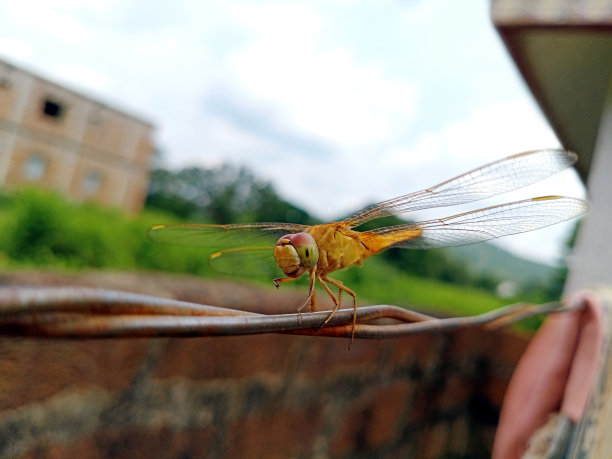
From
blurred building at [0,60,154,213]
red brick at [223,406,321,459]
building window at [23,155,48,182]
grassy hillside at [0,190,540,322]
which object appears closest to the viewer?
red brick at [223,406,321,459]

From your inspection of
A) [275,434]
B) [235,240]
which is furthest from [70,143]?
[235,240]

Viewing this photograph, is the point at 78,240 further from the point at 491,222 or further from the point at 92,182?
the point at 92,182

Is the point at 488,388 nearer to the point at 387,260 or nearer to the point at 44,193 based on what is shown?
the point at 387,260

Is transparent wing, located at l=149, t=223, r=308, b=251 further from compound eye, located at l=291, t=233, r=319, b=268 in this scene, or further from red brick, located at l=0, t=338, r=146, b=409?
red brick, located at l=0, t=338, r=146, b=409

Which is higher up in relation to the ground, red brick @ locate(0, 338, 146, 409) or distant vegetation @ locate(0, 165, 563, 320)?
distant vegetation @ locate(0, 165, 563, 320)

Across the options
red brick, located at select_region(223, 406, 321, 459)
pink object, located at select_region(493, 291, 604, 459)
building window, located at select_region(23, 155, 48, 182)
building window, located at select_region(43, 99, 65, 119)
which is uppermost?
building window, located at select_region(43, 99, 65, 119)

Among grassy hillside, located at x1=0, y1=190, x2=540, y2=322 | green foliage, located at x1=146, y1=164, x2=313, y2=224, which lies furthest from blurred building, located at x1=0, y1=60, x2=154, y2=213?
green foliage, located at x1=146, y1=164, x2=313, y2=224

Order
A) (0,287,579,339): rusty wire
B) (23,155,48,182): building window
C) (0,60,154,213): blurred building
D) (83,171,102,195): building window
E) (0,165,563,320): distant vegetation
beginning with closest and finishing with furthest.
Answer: (0,287,579,339): rusty wire, (0,165,563,320): distant vegetation, (0,60,154,213): blurred building, (23,155,48,182): building window, (83,171,102,195): building window
